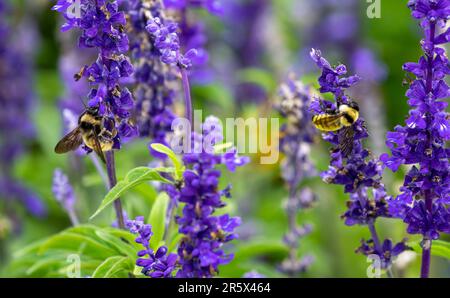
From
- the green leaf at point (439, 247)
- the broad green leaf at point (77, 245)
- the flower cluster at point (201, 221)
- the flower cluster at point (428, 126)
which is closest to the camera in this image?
the flower cluster at point (428, 126)

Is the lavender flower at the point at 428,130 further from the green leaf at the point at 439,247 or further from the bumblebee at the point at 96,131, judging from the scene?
the bumblebee at the point at 96,131

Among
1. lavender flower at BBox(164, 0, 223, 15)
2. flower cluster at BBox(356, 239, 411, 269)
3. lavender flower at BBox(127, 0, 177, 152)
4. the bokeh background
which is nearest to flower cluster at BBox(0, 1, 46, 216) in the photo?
the bokeh background

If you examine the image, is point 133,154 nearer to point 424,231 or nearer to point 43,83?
point 43,83

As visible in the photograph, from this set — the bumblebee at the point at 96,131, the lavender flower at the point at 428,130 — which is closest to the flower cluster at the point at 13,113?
the bumblebee at the point at 96,131

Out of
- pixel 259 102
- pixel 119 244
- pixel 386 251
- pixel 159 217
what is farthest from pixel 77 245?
pixel 259 102

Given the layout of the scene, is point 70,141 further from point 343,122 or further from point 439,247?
point 439,247

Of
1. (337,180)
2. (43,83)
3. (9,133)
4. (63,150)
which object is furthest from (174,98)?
(43,83)

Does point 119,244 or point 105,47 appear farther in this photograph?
point 119,244
